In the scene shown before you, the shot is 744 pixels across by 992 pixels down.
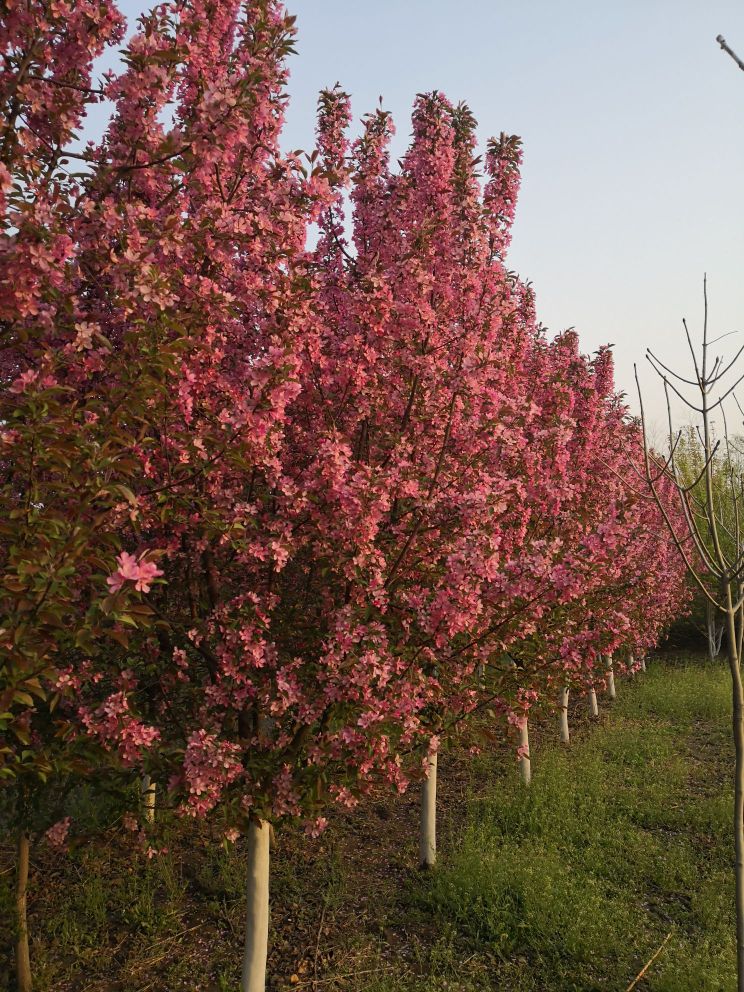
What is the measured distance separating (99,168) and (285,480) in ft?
6.33

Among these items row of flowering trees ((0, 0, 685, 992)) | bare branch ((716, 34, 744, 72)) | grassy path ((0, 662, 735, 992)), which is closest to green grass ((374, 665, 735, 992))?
grassy path ((0, 662, 735, 992))

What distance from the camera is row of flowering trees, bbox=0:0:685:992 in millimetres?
2881

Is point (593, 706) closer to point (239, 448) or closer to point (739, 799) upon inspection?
point (739, 799)

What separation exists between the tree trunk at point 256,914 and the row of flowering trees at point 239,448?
0.08 ft

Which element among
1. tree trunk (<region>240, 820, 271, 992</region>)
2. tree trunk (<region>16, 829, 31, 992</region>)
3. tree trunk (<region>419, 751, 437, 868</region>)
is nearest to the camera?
tree trunk (<region>240, 820, 271, 992</region>)

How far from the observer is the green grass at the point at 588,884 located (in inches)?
211

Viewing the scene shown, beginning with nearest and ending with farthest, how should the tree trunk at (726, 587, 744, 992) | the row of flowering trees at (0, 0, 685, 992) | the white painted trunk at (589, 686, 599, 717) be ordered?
the row of flowering trees at (0, 0, 685, 992) < the tree trunk at (726, 587, 744, 992) < the white painted trunk at (589, 686, 599, 717)

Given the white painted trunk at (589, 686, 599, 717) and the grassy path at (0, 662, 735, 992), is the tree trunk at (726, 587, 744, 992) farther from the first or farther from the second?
the white painted trunk at (589, 686, 599, 717)

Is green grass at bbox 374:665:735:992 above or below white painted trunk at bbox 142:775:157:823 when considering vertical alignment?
below

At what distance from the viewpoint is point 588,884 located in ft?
21.2

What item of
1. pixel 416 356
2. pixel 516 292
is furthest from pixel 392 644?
pixel 516 292

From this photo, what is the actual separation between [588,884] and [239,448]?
5.80 meters

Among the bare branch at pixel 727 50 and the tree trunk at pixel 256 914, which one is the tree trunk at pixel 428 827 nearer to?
the tree trunk at pixel 256 914

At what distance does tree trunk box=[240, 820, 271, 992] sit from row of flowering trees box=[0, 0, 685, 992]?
23mm
